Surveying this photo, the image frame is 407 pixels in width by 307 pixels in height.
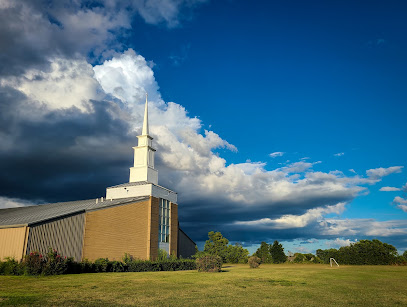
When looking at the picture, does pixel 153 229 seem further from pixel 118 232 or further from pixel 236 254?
pixel 236 254

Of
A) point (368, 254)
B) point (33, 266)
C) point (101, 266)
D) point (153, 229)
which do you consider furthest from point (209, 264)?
point (368, 254)

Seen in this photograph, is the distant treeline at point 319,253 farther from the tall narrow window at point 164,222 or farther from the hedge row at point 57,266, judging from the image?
the hedge row at point 57,266

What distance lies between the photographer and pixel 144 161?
46.3 m

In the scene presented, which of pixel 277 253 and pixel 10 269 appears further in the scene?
pixel 277 253

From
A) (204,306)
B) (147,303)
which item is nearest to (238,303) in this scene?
(204,306)

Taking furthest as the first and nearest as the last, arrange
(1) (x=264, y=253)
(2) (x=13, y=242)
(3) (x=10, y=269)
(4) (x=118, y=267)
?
1. (1) (x=264, y=253)
2. (4) (x=118, y=267)
3. (2) (x=13, y=242)
4. (3) (x=10, y=269)

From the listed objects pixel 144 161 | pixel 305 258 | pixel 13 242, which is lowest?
pixel 305 258

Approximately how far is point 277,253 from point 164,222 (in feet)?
97.4

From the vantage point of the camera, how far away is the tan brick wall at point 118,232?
33.2m

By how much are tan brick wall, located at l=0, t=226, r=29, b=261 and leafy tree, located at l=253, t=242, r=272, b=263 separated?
48.4 meters

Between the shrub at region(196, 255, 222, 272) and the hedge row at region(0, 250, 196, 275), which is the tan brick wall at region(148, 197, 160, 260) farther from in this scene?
the shrub at region(196, 255, 222, 272)

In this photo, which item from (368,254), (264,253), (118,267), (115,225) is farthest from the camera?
(264,253)

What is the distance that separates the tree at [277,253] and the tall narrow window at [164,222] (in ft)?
91.9

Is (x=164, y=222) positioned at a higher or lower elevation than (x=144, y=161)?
lower
